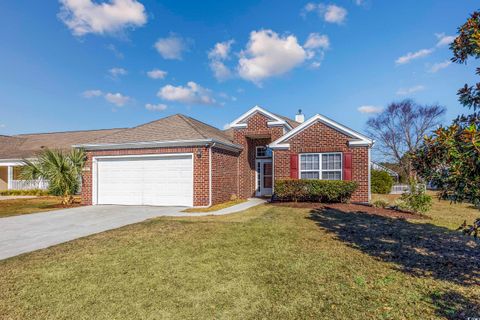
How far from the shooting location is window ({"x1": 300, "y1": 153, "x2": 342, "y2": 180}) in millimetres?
13102

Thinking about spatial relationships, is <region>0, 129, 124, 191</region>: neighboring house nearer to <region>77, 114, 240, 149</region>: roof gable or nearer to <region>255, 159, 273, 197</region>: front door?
<region>77, 114, 240, 149</region>: roof gable

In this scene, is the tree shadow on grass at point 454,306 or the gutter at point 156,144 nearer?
the tree shadow on grass at point 454,306

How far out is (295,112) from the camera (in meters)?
23.1

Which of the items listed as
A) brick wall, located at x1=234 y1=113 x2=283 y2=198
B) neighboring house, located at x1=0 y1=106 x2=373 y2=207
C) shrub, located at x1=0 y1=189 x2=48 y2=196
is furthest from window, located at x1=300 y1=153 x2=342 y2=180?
shrub, located at x1=0 y1=189 x2=48 y2=196

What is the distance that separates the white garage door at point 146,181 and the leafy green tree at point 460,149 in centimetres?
996

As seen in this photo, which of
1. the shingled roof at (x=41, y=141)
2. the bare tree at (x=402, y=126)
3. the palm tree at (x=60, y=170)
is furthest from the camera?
the bare tree at (x=402, y=126)

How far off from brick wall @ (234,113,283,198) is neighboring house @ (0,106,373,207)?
40.6 inches

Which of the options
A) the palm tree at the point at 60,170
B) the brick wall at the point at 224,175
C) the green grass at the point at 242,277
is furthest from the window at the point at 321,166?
the palm tree at the point at 60,170

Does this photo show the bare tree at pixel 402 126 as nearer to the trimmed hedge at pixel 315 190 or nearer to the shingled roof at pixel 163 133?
the trimmed hedge at pixel 315 190

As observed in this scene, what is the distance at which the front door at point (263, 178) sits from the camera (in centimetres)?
1716

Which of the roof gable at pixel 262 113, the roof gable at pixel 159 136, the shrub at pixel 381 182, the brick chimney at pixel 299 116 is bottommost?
the shrub at pixel 381 182

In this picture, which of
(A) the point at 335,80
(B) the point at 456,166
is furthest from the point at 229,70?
(B) the point at 456,166

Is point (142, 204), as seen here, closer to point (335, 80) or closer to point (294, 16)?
point (294, 16)

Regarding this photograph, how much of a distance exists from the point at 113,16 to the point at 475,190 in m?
16.6
